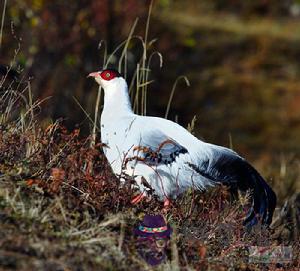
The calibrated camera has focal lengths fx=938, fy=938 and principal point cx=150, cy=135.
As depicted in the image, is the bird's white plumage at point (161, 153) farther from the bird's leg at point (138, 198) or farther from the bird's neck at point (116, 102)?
the bird's neck at point (116, 102)

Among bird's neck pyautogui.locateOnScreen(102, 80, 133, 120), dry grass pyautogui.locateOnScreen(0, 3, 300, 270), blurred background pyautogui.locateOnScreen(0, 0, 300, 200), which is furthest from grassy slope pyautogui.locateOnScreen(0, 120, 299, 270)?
blurred background pyautogui.locateOnScreen(0, 0, 300, 200)

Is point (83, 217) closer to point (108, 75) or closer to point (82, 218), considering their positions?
point (82, 218)

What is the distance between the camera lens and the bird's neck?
17.3 ft

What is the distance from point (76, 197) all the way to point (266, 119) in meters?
10.6

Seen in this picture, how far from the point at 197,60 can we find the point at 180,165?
39.7 feet

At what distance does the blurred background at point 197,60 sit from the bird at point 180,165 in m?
2.47

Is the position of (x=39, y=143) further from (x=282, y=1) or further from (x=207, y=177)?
(x=282, y=1)

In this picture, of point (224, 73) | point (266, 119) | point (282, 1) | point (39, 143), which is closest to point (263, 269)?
point (39, 143)

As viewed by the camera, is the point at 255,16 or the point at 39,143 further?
the point at 255,16

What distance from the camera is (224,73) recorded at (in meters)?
16.6

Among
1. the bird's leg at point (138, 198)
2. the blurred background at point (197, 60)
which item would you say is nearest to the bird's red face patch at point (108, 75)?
the bird's leg at point (138, 198)

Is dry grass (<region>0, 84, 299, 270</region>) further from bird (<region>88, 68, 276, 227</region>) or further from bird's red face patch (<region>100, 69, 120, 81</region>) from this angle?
bird's red face patch (<region>100, 69, 120, 81</region>)

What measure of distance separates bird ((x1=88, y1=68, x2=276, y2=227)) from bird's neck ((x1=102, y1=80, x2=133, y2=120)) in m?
0.32

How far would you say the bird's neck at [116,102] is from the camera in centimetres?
528
